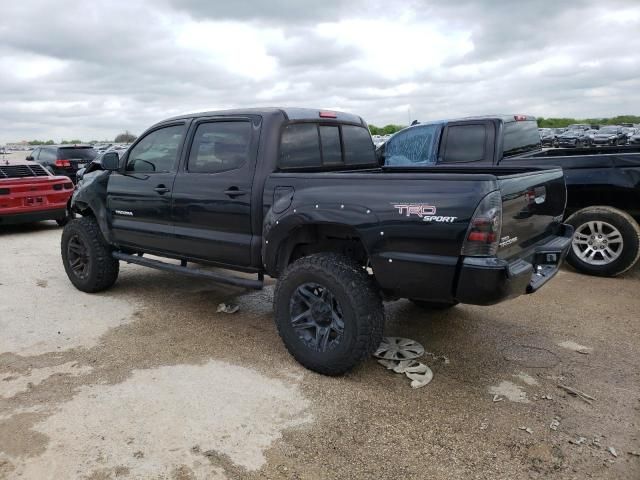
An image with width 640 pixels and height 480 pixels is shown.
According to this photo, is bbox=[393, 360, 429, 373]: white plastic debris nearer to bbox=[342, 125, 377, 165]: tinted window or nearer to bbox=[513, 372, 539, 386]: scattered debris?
bbox=[513, 372, 539, 386]: scattered debris

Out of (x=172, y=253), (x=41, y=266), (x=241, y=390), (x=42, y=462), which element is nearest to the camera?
(x=42, y=462)

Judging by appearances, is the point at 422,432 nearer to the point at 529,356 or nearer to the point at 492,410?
the point at 492,410

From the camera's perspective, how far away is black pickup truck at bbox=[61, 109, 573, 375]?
10.1 ft

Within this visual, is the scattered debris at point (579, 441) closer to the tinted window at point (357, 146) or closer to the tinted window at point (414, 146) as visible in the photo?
the tinted window at point (357, 146)

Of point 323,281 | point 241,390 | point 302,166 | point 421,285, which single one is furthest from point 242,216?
point 421,285

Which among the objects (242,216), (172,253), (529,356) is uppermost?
(242,216)

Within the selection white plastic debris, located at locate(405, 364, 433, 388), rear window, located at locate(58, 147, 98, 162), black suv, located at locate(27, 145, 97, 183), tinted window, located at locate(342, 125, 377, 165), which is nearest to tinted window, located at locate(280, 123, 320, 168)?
tinted window, located at locate(342, 125, 377, 165)

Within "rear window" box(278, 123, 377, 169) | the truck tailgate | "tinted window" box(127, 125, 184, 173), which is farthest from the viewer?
"tinted window" box(127, 125, 184, 173)

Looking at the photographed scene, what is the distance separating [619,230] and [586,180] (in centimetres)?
65

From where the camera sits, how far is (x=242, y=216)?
413cm

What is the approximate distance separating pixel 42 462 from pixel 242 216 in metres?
2.07

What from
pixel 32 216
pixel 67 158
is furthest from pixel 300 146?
pixel 67 158

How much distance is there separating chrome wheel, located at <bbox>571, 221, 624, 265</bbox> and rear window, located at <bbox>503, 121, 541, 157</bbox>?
1.35 metres

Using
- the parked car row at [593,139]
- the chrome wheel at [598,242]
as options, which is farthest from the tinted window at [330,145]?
the parked car row at [593,139]
